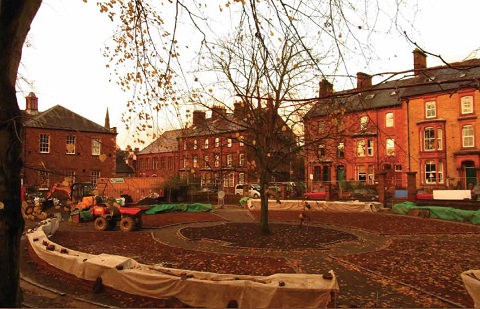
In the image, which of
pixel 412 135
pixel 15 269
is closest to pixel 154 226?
pixel 15 269

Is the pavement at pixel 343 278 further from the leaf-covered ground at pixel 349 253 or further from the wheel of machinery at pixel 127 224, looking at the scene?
the wheel of machinery at pixel 127 224

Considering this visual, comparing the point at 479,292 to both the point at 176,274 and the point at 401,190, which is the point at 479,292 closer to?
the point at 176,274

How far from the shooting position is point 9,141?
203 inches

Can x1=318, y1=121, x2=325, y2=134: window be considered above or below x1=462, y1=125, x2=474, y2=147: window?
below

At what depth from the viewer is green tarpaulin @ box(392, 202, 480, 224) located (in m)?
20.3

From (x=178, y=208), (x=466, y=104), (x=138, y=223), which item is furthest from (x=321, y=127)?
(x=466, y=104)

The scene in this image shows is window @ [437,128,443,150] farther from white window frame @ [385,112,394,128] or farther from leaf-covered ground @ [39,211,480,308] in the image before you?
leaf-covered ground @ [39,211,480,308]

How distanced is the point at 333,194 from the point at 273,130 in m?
18.8

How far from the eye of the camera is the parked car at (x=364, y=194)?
1249 inches

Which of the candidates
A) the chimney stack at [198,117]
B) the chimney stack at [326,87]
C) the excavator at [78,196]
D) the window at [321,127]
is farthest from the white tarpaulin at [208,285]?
the excavator at [78,196]

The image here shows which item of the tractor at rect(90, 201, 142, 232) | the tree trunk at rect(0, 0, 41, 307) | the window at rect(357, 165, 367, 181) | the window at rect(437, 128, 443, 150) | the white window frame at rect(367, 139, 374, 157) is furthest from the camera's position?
the window at rect(357, 165, 367, 181)

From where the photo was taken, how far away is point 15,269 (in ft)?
17.2

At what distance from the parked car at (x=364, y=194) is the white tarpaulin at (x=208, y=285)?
27.1 meters

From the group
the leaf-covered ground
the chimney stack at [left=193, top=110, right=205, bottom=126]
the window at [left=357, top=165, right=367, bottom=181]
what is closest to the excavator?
the leaf-covered ground
